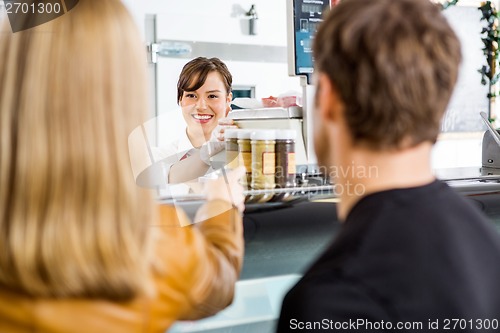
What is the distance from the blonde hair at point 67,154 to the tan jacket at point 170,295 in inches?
1.3

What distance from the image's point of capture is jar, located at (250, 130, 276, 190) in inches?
71.8

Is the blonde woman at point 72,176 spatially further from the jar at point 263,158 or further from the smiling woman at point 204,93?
the smiling woman at point 204,93

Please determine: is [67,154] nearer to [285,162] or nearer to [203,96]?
[285,162]

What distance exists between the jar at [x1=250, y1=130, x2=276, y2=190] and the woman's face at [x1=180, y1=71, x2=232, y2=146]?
67.0 inches

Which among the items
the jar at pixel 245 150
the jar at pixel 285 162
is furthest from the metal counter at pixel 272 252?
the jar at pixel 245 150

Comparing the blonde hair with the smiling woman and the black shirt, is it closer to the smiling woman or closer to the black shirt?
the black shirt

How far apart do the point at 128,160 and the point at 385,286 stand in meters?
0.46

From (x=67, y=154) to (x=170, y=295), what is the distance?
0.32 metres

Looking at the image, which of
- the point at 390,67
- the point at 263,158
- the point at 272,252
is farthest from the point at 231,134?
the point at 390,67

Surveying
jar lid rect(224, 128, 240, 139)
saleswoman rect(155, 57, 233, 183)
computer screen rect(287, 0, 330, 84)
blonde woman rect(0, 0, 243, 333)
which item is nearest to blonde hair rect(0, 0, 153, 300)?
blonde woman rect(0, 0, 243, 333)

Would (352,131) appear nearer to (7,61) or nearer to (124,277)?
(124,277)

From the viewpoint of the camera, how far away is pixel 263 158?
1839mm

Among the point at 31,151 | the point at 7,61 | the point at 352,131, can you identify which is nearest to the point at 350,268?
the point at 352,131

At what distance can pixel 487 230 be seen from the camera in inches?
41.4
